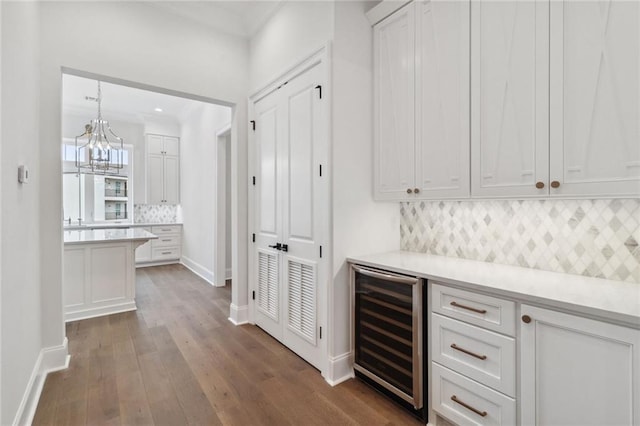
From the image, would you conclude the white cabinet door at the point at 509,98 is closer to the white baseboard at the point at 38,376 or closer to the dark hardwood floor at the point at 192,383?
the dark hardwood floor at the point at 192,383

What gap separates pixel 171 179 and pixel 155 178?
33cm

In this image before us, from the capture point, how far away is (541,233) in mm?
1888

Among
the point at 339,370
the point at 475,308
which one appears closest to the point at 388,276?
the point at 475,308

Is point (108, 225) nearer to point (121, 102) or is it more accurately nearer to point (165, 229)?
point (165, 229)

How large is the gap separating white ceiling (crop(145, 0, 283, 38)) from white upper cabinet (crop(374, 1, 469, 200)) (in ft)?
4.43

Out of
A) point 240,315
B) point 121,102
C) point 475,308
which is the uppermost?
point 121,102

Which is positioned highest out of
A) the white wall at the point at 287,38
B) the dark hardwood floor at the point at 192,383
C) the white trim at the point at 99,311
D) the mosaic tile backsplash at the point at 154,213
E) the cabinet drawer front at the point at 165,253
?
the white wall at the point at 287,38

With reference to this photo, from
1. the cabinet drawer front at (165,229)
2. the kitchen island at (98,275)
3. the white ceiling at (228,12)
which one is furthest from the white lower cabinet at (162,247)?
the white ceiling at (228,12)

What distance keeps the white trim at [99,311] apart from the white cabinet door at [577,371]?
4164 millimetres

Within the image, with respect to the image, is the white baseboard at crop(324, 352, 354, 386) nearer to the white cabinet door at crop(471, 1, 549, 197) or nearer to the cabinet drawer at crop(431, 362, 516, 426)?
the cabinet drawer at crop(431, 362, 516, 426)

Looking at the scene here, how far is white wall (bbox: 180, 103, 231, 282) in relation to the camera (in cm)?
512

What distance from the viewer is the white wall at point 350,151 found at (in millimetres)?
2279

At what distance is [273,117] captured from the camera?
2.99 metres

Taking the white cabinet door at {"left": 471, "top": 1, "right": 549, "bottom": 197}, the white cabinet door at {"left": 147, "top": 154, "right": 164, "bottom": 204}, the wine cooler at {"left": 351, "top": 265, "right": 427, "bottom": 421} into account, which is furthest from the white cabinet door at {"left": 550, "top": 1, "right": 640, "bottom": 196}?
the white cabinet door at {"left": 147, "top": 154, "right": 164, "bottom": 204}
